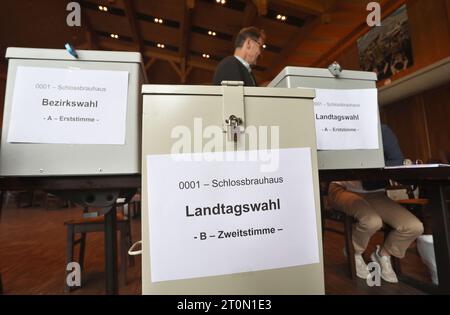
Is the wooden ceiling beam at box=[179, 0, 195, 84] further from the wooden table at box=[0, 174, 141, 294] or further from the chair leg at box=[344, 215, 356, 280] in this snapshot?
the wooden table at box=[0, 174, 141, 294]

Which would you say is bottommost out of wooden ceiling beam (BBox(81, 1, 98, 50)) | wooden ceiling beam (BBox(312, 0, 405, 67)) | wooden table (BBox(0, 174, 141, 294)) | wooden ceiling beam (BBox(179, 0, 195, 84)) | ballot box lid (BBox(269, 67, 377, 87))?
wooden table (BBox(0, 174, 141, 294))

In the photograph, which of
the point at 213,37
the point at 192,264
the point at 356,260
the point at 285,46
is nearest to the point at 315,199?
the point at 192,264

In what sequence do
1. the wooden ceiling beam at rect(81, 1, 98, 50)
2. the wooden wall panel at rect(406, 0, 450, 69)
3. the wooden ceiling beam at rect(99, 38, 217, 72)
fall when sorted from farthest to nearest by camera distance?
the wooden ceiling beam at rect(99, 38, 217, 72)
the wooden ceiling beam at rect(81, 1, 98, 50)
the wooden wall panel at rect(406, 0, 450, 69)

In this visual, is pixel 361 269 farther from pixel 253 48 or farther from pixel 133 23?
pixel 133 23

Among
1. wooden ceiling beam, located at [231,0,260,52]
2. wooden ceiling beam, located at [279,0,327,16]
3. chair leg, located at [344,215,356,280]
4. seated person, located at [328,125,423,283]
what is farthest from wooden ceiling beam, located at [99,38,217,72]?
chair leg, located at [344,215,356,280]

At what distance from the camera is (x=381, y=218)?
5.36 ft

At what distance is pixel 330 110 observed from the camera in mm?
769

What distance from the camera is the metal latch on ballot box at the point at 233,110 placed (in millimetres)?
534

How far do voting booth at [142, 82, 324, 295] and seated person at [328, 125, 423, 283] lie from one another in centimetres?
127

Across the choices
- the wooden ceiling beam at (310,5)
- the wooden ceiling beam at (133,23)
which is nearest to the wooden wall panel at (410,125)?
the wooden ceiling beam at (310,5)

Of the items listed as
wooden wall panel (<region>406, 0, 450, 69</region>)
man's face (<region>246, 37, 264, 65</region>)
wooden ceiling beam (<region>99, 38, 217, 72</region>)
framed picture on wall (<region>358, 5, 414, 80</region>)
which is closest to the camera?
man's face (<region>246, 37, 264, 65</region>)

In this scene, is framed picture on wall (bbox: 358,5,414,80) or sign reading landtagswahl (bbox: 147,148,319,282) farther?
framed picture on wall (bbox: 358,5,414,80)

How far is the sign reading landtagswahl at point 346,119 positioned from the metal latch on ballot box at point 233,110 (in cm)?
31

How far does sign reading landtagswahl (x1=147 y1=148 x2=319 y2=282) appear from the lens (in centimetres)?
51
